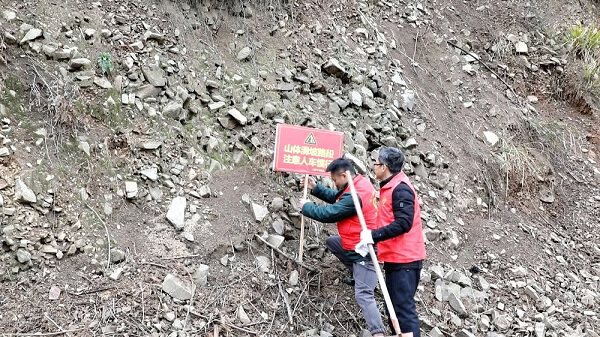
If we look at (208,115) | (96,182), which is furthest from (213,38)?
(96,182)

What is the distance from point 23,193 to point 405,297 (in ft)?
9.63

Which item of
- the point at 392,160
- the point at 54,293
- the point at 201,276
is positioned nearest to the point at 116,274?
the point at 54,293

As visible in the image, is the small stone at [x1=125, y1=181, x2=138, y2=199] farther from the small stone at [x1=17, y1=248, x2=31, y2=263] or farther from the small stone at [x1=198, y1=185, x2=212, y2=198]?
the small stone at [x1=17, y1=248, x2=31, y2=263]

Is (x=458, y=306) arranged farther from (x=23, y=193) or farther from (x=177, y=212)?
(x=23, y=193)

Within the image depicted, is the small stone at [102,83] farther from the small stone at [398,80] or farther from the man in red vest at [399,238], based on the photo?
the small stone at [398,80]

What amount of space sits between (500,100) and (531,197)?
1485 millimetres

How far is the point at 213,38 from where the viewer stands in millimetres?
6168

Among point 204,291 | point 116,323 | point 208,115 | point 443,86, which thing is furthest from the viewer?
point 443,86

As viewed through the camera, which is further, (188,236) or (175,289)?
(188,236)

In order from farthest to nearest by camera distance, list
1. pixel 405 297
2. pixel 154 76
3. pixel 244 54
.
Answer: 1. pixel 244 54
2. pixel 154 76
3. pixel 405 297

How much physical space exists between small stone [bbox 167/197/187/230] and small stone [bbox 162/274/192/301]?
528 mm

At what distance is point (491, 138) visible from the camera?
7.09m

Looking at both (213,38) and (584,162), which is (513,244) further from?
(213,38)

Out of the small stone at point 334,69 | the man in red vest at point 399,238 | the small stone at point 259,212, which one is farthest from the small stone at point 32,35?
the man in red vest at point 399,238
